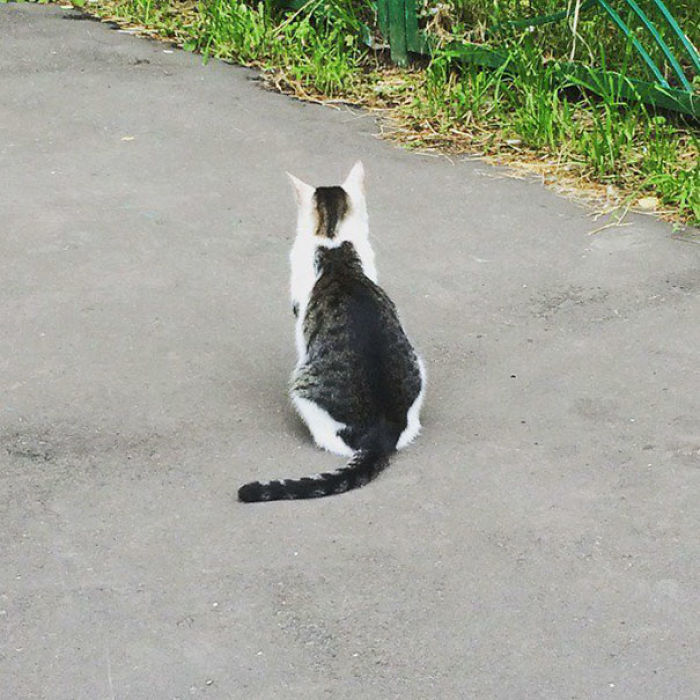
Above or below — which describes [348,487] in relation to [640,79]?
below

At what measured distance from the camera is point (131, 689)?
3738mm

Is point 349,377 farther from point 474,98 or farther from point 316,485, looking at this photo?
point 474,98

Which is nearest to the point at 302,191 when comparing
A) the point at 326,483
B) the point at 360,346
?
the point at 360,346

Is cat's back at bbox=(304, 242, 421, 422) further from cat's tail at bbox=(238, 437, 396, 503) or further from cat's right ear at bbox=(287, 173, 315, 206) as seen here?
cat's right ear at bbox=(287, 173, 315, 206)

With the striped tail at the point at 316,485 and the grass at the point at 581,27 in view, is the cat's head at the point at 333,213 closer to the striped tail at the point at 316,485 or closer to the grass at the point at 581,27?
the striped tail at the point at 316,485

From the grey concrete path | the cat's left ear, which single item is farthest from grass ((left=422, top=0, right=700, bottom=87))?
the cat's left ear

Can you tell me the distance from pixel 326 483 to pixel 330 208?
51.9 inches

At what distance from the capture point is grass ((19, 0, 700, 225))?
24.8ft

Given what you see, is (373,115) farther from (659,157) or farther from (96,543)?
(96,543)

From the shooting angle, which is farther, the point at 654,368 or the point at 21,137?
the point at 21,137

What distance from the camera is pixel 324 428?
4961mm

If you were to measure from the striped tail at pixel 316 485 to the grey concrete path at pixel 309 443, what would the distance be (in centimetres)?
5

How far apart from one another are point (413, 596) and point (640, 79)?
4.92 metres

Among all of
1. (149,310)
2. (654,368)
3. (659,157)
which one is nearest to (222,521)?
(149,310)
